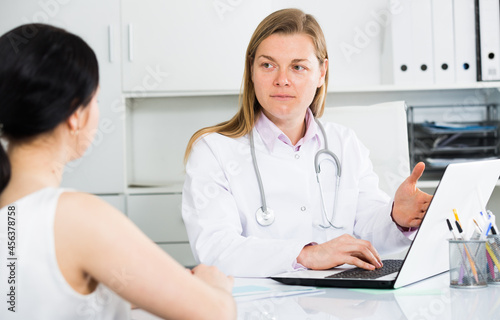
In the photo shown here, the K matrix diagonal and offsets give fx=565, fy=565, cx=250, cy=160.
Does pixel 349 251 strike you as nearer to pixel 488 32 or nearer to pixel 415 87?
pixel 415 87

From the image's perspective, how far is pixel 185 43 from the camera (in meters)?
2.37

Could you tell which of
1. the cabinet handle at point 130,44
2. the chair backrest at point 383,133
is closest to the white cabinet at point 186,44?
the cabinet handle at point 130,44

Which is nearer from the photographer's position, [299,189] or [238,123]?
[299,189]

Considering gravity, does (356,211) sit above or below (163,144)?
below

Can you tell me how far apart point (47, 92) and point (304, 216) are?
0.96m

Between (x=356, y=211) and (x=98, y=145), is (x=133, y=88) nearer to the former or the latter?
(x=98, y=145)

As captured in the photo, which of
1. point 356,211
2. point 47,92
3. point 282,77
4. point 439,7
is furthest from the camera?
point 439,7

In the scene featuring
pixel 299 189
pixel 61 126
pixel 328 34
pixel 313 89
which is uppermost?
pixel 328 34

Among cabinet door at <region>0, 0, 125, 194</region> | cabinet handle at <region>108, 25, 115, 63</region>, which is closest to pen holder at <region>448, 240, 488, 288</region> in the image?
cabinet door at <region>0, 0, 125, 194</region>

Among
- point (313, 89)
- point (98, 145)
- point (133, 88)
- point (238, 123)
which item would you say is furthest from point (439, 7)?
point (98, 145)

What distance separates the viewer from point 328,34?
256 centimetres

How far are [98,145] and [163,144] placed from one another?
1.17ft

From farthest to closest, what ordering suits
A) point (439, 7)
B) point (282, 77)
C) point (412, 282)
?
point (439, 7)
point (282, 77)
point (412, 282)

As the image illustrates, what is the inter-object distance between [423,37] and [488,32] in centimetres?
25
